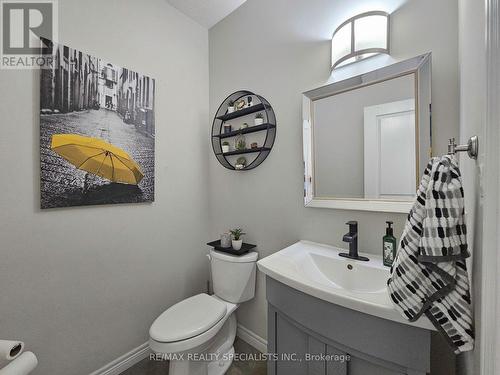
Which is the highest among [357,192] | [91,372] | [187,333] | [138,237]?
[357,192]

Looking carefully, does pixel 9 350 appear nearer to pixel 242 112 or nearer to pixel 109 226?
pixel 109 226

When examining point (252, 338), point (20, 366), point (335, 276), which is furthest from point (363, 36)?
point (252, 338)

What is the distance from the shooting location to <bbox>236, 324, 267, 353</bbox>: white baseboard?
158 cm

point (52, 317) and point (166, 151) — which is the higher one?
point (166, 151)

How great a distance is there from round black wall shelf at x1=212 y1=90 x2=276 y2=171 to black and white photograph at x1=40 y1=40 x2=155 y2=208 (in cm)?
51

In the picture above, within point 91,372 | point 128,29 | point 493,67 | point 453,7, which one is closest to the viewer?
point 493,67

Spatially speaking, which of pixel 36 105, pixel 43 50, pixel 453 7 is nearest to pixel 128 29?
pixel 43 50

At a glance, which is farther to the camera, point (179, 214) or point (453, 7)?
point (179, 214)

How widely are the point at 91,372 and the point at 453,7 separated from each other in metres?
2.58

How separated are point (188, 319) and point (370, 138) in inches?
55.2

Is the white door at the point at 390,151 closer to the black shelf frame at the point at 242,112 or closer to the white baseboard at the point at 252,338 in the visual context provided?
the black shelf frame at the point at 242,112

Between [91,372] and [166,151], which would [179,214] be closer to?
[166,151]

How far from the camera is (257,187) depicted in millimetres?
1620

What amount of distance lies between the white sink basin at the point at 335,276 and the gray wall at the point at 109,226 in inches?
38.6
